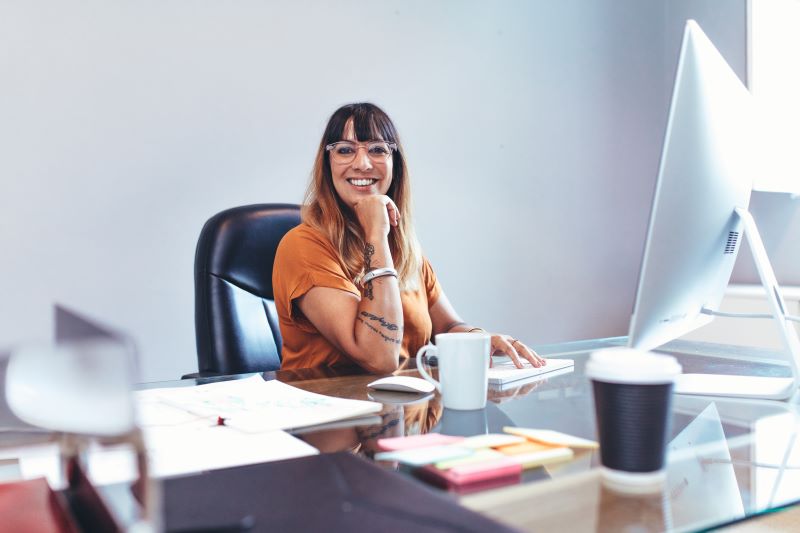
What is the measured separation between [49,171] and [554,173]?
2173mm

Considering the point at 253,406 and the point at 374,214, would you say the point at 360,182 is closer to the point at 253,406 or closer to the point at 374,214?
the point at 374,214

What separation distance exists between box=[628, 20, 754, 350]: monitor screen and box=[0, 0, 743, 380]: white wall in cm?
140

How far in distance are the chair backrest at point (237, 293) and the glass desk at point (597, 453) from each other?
0.38 m

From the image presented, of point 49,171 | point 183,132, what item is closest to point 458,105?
point 183,132

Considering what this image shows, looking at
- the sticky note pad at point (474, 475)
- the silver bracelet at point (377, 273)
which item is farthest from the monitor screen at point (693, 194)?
the silver bracelet at point (377, 273)

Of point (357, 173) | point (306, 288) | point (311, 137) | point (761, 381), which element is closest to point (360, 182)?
point (357, 173)

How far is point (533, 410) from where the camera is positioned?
3.07 feet

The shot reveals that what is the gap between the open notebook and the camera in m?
1.14

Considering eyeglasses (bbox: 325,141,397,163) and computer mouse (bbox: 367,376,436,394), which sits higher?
eyeglasses (bbox: 325,141,397,163)

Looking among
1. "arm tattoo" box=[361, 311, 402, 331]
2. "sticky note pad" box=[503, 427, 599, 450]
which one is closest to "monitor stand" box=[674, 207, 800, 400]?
"sticky note pad" box=[503, 427, 599, 450]

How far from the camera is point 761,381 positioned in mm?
1086

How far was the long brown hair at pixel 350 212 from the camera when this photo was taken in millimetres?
1693

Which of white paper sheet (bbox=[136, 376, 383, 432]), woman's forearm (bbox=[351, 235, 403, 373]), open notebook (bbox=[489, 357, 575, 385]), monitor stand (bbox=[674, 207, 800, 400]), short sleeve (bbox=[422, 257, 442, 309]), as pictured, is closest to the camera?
white paper sheet (bbox=[136, 376, 383, 432])

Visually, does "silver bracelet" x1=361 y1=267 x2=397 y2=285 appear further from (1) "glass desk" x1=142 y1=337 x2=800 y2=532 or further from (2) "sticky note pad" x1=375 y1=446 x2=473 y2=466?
(2) "sticky note pad" x1=375 y1=446 x2=473 y2=466
